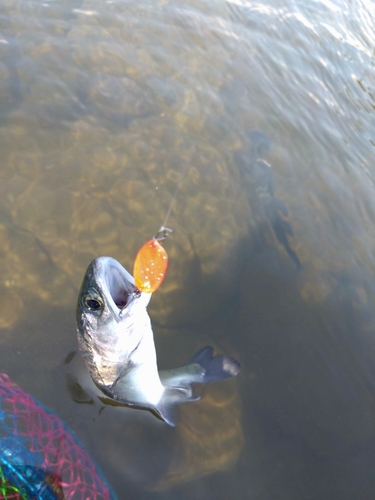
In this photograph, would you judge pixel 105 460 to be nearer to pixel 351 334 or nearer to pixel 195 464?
pixel 195 464

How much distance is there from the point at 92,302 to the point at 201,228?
2.10 meters

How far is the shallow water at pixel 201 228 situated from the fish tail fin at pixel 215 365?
0.28m

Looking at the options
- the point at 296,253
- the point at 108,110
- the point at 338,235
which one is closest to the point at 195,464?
the point at 296,253

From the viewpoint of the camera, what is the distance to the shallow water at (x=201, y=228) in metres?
3.79

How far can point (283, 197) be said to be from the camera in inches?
217

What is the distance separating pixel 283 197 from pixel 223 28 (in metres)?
3.98

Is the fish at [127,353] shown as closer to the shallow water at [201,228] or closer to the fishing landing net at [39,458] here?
the shallow water at [201,228]

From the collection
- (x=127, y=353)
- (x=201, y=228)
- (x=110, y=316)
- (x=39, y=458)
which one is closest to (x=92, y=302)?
(x=110, y=316)

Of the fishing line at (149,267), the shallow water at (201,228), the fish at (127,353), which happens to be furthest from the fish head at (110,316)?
the shallow water at (201,228)

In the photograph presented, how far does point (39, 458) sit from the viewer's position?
322 cm

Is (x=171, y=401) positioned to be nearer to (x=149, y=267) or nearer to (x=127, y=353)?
(x=127, y=353)

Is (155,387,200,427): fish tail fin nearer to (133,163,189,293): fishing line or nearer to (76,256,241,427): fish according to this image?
(76,256,241,427): fish

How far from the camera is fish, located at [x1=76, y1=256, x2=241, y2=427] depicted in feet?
10.5

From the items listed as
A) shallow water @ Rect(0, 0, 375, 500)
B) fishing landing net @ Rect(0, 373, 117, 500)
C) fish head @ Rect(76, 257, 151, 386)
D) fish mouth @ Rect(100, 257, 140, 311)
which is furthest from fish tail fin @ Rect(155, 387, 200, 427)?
fish mouth @ Rect(100, 257, 140, 311)
